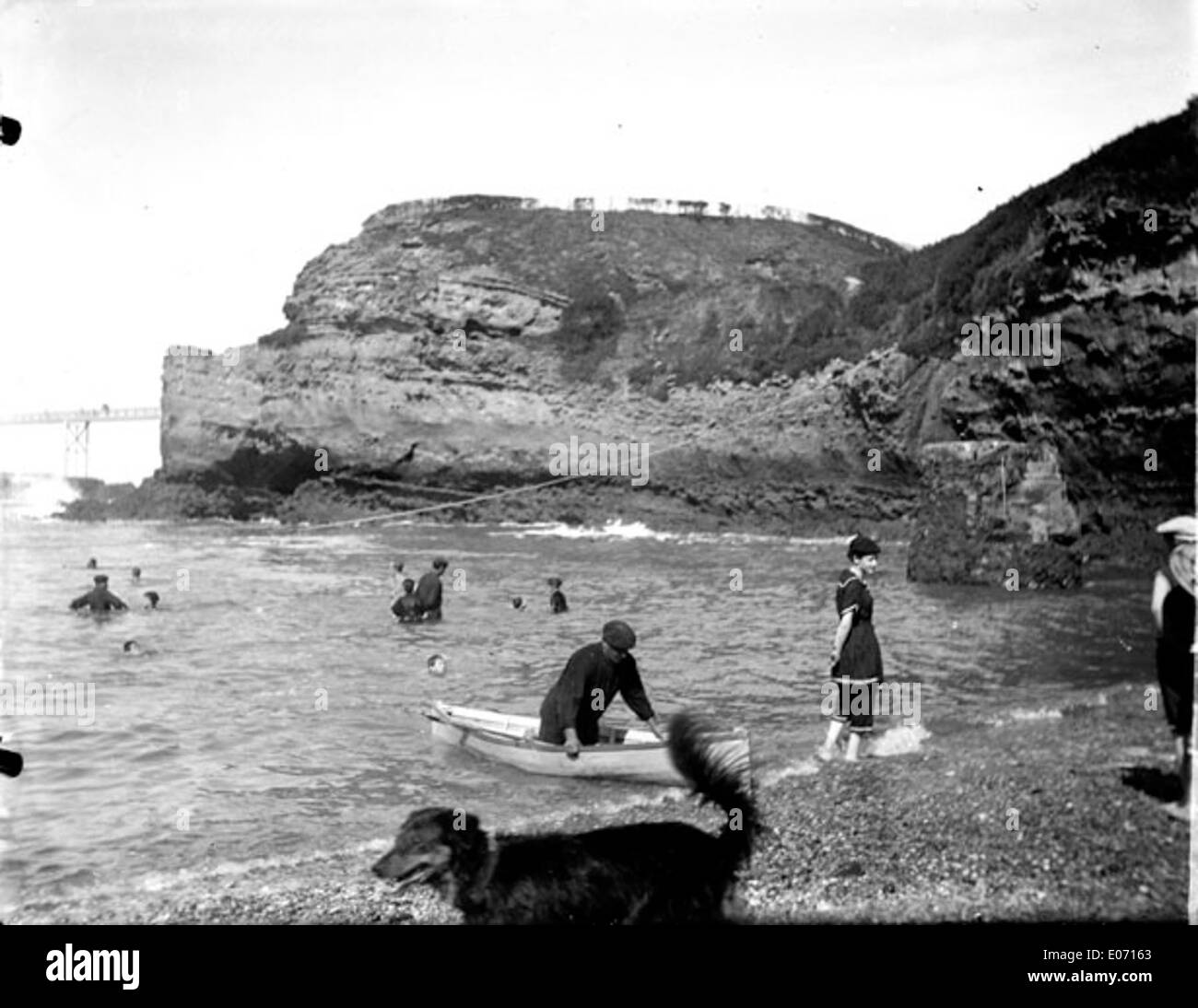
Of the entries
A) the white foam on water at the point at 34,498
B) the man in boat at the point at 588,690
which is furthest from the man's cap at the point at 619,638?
the white foam on water at the point at 34,498

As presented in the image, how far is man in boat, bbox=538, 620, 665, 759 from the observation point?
19.4ft

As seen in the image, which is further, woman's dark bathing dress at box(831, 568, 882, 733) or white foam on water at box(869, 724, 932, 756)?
white foam on water at box(869, 724, 932, 756)

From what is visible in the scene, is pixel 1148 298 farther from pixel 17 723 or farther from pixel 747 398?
pixel 747 398

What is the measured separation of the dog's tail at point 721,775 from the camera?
491 cm

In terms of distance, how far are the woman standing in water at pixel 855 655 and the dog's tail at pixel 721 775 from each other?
124 centimetres

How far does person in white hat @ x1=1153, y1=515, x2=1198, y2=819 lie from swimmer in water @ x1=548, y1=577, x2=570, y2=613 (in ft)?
15.2

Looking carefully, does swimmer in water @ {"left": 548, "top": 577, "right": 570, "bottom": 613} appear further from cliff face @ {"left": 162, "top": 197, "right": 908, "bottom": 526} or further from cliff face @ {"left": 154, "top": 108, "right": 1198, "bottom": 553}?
cliff face @ {"left": 162, "top": 197, "right": 908, "bottom": 526}

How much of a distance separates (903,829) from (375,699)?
3.38 meters

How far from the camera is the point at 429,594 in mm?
9219

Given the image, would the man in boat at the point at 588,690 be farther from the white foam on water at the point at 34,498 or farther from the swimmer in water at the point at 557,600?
the white foam on water at the point at 34,498

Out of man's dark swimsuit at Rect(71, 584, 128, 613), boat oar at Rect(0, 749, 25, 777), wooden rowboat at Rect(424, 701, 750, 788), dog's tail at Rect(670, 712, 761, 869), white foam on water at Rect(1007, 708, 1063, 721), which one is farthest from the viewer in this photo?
man's dark swimsuit at Rect(71, 584, 128, 613)

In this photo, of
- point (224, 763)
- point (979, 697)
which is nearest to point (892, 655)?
point (979, 697)
